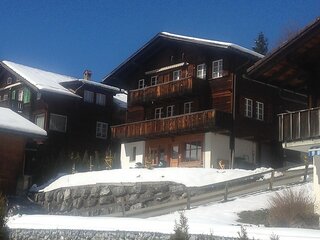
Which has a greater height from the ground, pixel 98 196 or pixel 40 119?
pixel 40 119

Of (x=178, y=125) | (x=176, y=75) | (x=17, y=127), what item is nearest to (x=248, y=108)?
(x=178, y=125)

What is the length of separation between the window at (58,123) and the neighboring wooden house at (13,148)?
10444 millimetres

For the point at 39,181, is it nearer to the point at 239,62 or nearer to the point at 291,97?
the point at 239,62

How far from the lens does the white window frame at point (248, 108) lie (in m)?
35.2

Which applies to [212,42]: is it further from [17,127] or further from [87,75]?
[87,75]

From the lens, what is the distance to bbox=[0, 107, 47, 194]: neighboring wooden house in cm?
3105

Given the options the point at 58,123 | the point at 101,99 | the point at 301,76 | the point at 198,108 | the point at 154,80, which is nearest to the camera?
the point at 301,76

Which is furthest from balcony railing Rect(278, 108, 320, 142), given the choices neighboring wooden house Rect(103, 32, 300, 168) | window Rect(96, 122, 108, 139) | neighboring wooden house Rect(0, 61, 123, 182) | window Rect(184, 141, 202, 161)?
window Rect(96, 122, 108, 139)

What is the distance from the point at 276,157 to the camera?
120 ft

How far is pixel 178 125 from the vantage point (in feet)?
114

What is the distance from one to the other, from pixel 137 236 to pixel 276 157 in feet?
79.7

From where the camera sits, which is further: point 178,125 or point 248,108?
point 248,108

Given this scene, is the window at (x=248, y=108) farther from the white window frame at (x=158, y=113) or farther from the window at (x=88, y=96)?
the window at (x=88, y=96)

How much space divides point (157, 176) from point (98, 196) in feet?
11.0
